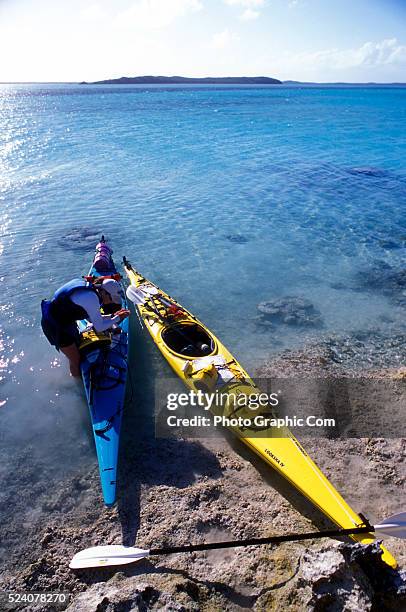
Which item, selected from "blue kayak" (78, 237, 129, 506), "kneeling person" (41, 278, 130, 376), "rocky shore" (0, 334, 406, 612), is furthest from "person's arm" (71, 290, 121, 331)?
"rocky shore" (0, 334, 406, 612)

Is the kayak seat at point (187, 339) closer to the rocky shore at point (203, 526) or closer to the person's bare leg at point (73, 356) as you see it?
the rocky shore at point (203, 526)

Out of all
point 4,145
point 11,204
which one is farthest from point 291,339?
point 4,145

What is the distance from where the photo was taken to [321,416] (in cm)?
689

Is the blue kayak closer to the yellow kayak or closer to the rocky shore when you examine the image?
the rocky shore

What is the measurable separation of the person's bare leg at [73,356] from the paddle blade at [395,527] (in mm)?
5280

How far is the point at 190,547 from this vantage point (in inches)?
170

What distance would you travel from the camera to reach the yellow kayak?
197 inches

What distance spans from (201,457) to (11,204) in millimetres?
15653

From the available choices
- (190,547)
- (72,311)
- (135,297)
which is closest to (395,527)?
(190,547)
